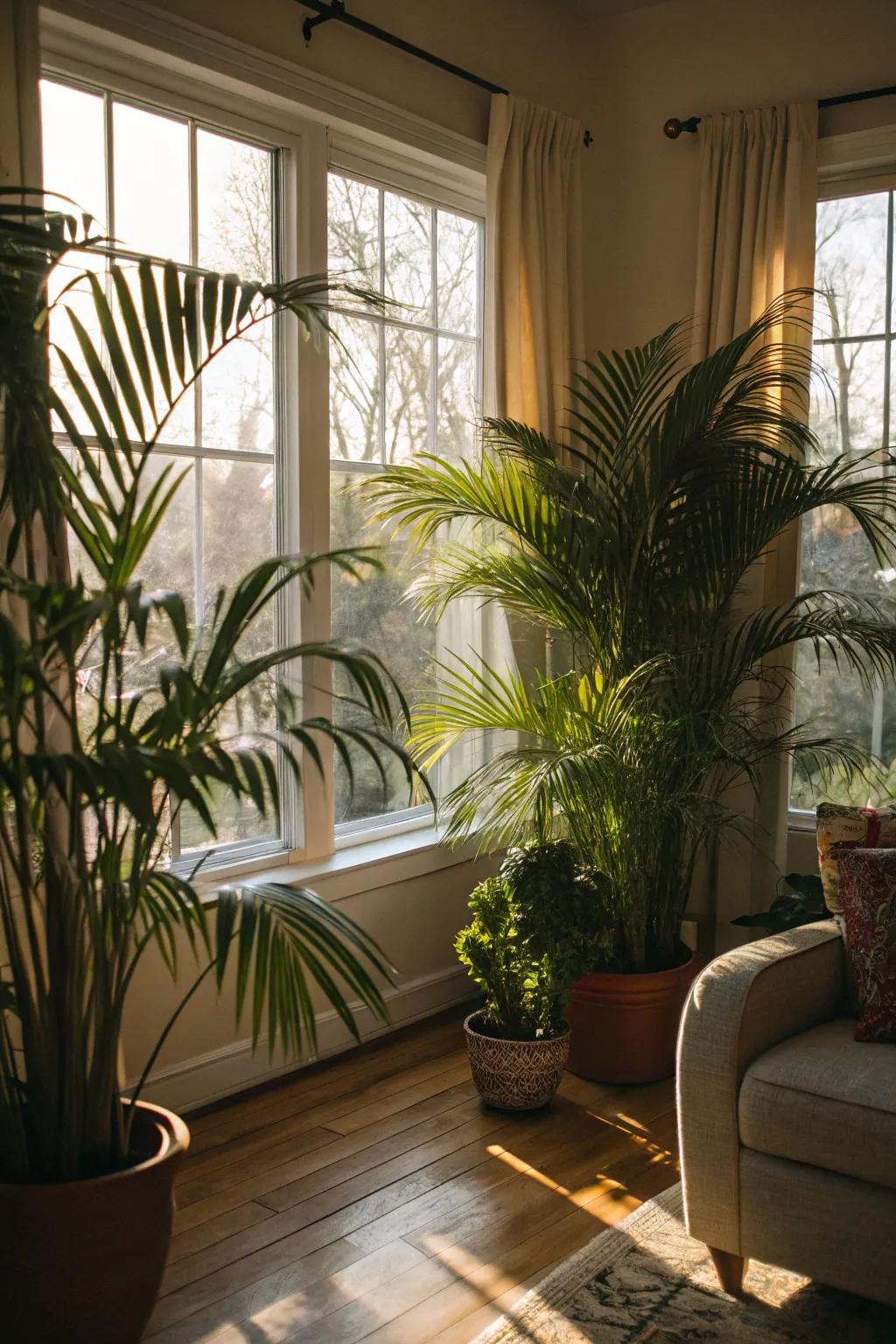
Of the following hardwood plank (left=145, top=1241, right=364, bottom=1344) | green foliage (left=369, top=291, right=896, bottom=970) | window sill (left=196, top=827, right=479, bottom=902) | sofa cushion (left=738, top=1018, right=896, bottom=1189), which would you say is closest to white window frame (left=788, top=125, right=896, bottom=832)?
green foliage (left=369, top=291, right=896, bottom=970)

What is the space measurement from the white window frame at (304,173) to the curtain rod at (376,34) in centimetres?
14

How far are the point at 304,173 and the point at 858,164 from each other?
1.64 metres

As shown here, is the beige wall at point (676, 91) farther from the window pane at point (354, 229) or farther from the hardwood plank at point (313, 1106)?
the hardwood plank at point (313, 1106)

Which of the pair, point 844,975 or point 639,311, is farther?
point 639,311

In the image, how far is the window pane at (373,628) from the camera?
11.0 ft

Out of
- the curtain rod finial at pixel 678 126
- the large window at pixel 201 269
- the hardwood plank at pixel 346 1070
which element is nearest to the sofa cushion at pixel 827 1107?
the hardwood plank at pixel 346 1070

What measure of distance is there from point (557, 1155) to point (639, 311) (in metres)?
2.61

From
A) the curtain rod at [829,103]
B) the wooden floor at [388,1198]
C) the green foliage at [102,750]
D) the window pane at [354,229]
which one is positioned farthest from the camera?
the curtain rod at [829,103]

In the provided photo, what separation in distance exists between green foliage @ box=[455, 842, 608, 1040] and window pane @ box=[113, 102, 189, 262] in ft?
5.55

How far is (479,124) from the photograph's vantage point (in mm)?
3564

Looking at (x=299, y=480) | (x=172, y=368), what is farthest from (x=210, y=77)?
(x=299, y=480)

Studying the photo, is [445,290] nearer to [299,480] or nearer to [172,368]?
[299,480]

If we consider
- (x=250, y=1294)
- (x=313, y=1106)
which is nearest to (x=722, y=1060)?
(x=250, y=1294)

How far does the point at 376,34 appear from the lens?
3131 millimetres
